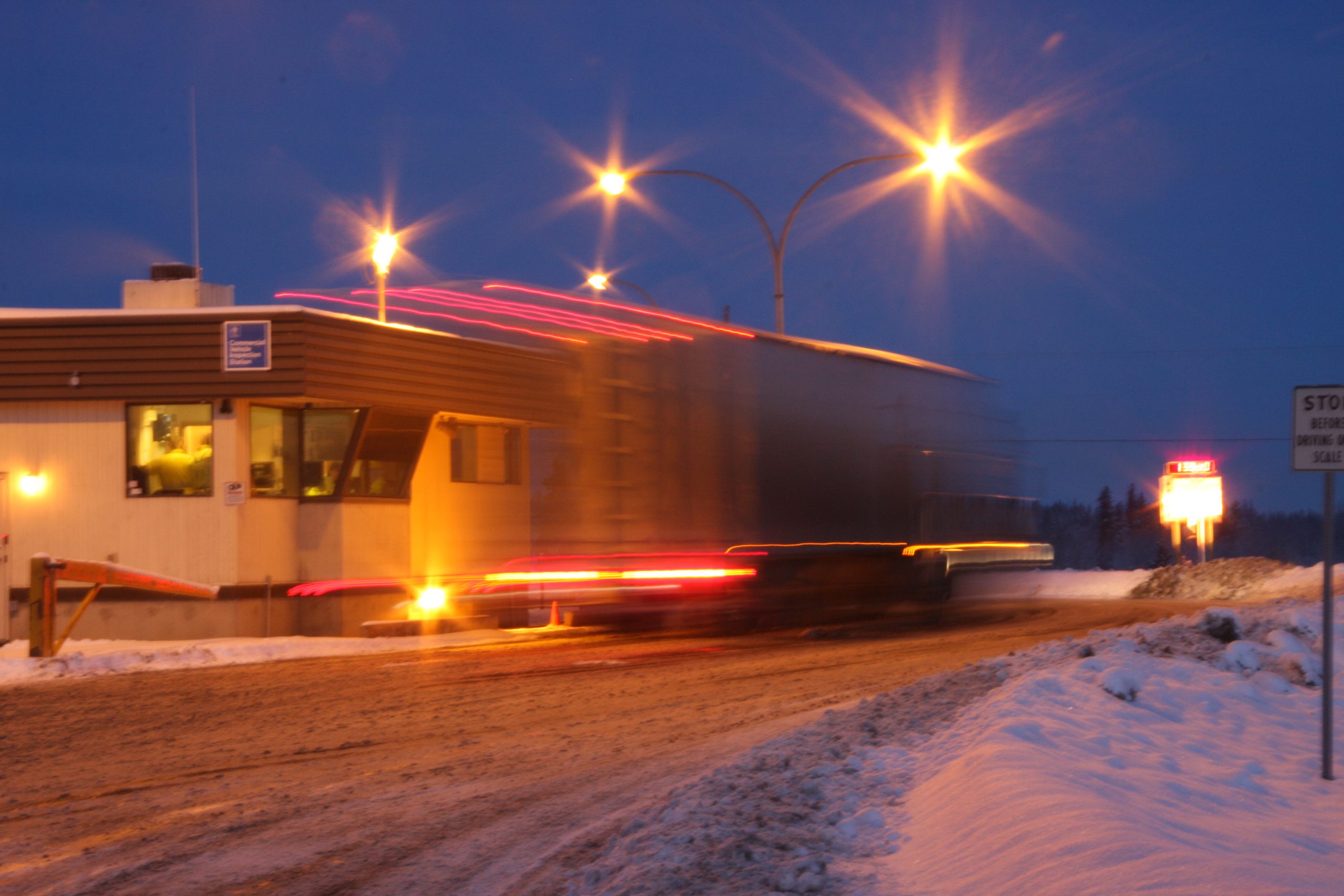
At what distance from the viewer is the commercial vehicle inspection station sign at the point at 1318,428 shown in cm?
799

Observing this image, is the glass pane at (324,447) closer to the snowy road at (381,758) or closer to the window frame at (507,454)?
the window frame at (507,454)

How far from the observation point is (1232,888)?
487 centimetres

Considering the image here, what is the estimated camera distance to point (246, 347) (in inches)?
807

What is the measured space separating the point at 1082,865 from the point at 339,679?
11049 millimetres

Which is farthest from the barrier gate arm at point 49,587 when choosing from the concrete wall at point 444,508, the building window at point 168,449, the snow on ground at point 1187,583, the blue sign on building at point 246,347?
the snow on ground at point 1187,583

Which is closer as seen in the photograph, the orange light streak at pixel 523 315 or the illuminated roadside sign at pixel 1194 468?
the orange light streak at pixel 523 315

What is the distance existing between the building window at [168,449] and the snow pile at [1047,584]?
13.7 m

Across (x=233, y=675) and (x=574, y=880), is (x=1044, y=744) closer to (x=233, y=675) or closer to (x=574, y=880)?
(x=574, y=880)

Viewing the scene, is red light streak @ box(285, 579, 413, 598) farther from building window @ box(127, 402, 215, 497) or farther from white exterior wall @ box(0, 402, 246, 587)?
building window @ box(127, 402, 215, 497)

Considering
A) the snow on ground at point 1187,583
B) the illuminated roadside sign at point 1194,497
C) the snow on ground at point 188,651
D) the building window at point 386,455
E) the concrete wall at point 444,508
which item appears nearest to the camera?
the snow on ground at point 188,651

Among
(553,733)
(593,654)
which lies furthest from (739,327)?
(553,733)

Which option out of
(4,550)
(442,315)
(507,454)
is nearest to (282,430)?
(442,315)

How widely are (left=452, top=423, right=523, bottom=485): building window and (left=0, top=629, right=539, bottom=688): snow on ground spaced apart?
422 centimetres

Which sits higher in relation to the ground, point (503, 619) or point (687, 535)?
point (687, 535)
